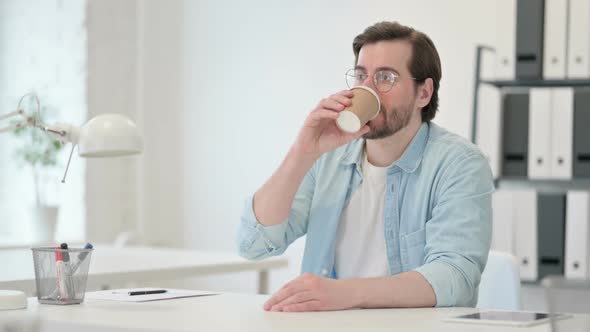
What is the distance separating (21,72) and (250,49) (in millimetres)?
1133

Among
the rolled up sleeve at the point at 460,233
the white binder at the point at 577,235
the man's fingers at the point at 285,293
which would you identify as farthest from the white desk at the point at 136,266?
the white binder at the point at 577,235

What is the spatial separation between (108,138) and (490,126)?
2.31m

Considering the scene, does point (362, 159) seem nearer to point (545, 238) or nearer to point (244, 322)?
point (244, 322)

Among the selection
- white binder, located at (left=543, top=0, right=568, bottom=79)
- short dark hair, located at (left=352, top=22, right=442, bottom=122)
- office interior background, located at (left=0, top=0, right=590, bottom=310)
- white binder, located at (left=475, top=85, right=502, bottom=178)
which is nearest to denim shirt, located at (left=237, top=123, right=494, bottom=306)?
short dark hair, located at (left=352, top=22, right=442, bottom=122)

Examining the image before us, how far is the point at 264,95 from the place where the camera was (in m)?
4.34

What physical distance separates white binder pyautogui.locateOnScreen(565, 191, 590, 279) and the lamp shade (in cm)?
195

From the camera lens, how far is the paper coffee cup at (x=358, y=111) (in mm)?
1731

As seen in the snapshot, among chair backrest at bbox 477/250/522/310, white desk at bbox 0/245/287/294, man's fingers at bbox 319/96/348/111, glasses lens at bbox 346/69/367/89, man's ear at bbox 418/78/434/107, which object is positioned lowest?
white desk at bbox 0/245/287/294

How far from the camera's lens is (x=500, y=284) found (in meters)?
1.89

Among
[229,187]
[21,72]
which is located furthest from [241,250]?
[21,72]

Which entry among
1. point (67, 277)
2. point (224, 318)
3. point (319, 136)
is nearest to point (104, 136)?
point (67, 277)

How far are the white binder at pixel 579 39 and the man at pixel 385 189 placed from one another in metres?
1.18

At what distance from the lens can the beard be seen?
1.89 meters

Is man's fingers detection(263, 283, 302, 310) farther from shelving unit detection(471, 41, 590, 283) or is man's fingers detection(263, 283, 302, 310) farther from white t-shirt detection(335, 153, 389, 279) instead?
shelving unit detection(471, 41, 590, 283)
